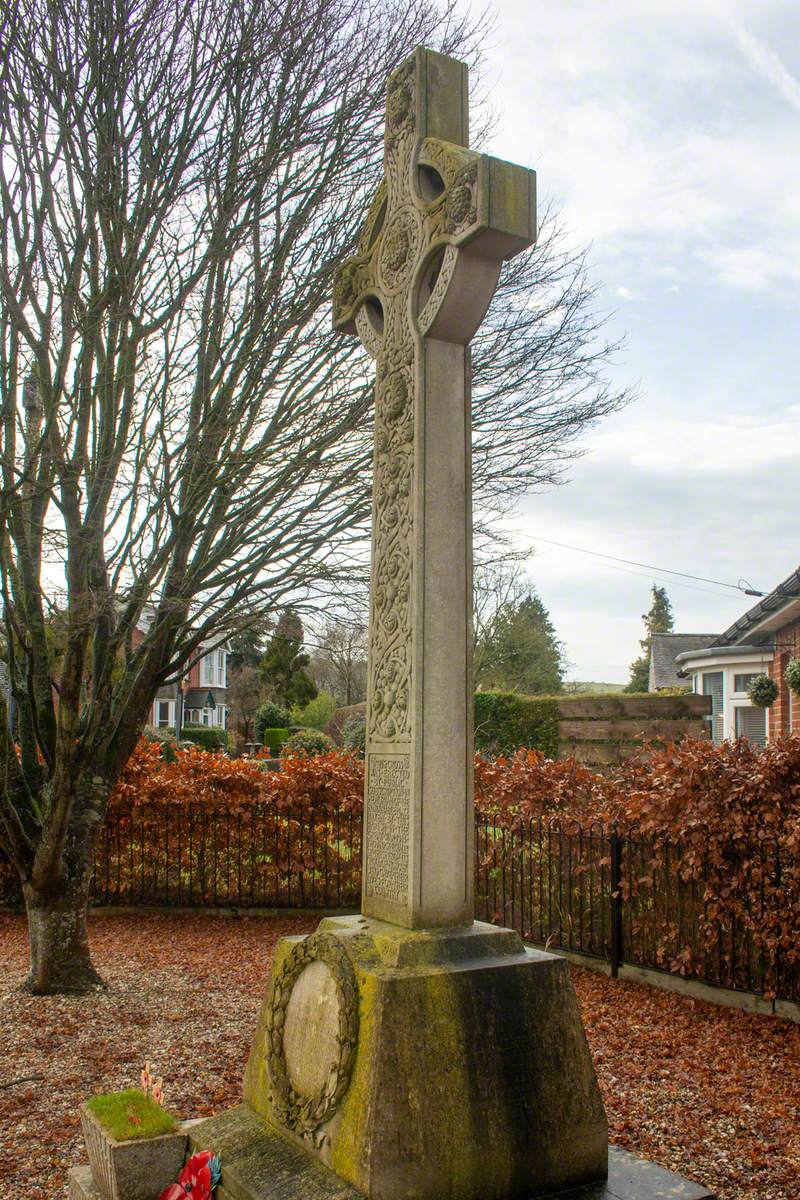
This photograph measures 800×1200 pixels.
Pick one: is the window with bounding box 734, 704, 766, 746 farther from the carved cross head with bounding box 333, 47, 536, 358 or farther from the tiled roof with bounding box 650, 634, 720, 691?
the carved cross head with bounding box 333, 47, 536, 358

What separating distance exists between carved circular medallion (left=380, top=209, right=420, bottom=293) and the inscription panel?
1984mm

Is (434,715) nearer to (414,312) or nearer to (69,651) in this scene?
(414,312)

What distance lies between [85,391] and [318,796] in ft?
18.9

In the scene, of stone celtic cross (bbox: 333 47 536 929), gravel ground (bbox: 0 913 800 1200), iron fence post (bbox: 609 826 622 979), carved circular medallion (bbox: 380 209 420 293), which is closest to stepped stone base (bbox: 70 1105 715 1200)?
gravel ground (bbox: 0 913 800 1200)

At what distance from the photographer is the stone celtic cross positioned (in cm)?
355

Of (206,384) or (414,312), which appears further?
(206,384)

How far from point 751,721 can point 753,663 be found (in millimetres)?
2379

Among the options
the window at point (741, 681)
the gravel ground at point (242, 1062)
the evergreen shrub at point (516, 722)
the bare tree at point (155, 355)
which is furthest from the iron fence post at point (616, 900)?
the window at point (741, 681)

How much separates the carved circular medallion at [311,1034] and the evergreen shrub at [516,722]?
1836 cm

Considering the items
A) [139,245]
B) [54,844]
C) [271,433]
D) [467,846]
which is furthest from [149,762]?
[467,846]

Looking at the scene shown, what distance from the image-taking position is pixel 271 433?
286 inches

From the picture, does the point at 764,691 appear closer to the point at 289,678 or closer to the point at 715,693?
the point at 715,693

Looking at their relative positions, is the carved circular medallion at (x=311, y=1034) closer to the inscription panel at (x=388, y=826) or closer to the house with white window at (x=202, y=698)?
the inscription panel at (x=388, y=826)

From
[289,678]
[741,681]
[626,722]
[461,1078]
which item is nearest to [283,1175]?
[461,1078]
